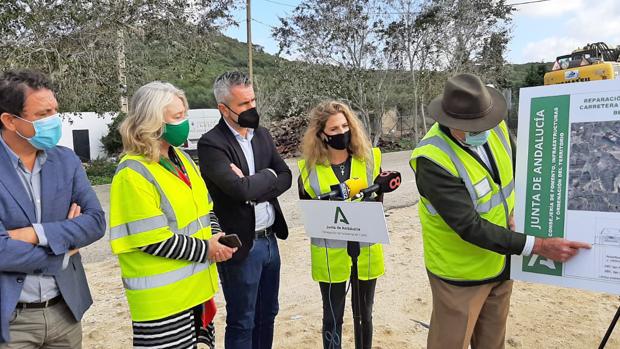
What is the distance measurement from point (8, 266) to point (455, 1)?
862 inches

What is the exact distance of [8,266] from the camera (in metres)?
2.02

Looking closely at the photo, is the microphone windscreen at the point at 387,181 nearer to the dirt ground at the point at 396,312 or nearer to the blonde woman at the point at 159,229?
the blonde woman at the point at 159,229

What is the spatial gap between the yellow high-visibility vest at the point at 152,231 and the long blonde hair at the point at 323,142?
952 mm

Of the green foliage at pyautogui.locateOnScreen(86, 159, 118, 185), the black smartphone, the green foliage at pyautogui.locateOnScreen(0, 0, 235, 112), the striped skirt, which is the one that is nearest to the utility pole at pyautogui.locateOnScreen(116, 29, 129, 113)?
the green foliage at pyautogui.locateOnScreen(0, 0, 235, 112)

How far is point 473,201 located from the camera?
231cm

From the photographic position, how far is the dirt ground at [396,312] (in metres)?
3.89

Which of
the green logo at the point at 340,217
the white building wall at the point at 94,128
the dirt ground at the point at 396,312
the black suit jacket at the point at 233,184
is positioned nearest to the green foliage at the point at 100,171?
the white building wall at the point at 94,128

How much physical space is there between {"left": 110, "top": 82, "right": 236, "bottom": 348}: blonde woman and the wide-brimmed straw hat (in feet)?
4.38

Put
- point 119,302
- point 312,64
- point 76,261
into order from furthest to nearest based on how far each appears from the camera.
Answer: point 312,64
point 119,302
point 76,261

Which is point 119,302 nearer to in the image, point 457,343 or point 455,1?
point 457,343

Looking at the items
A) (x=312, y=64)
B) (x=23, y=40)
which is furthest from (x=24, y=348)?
(x=312, y=64)

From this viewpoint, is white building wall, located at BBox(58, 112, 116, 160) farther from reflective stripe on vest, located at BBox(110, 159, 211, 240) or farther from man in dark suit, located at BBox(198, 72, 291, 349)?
reflective stripe on vest, located at BBox(110, 159, 211, 240)

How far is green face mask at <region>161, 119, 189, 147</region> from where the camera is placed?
2.53 m

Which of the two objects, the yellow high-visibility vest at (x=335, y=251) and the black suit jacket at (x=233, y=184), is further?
the yellow high-visibility vest at (x=335, y=251)
